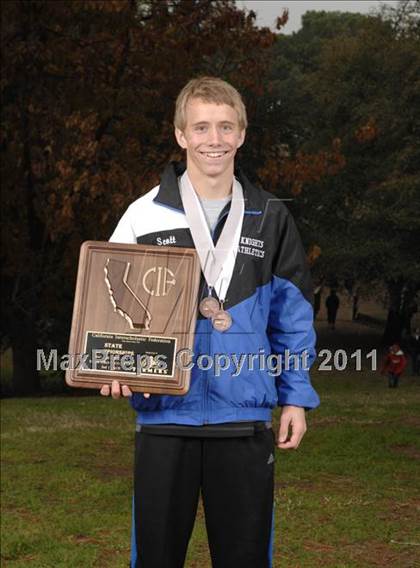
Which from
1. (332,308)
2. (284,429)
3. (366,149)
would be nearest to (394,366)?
(366,149)

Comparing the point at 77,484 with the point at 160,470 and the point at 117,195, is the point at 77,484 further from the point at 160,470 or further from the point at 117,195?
the point at 117,195

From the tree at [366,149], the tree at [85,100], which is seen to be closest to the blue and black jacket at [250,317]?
the tree at [85,100]

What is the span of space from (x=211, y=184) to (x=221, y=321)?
0.67 meters

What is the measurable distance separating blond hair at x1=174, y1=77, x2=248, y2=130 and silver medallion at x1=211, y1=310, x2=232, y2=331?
3.00 ft

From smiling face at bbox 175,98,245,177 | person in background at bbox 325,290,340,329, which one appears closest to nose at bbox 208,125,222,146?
smiling face at bbox 175,98,245,177

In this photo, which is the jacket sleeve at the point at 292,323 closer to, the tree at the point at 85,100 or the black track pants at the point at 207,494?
the black track pants at the point at 207,494

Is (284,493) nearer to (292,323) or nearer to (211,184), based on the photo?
(292,323)

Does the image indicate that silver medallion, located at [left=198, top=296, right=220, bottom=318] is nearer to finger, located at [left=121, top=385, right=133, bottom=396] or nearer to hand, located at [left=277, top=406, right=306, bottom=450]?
finger, located at [left=121, top=385, right=133, bottom=396]

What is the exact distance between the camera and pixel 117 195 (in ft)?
64.1

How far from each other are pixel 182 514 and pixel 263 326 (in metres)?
0.94

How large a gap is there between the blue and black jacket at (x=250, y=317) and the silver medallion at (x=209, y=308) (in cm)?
4

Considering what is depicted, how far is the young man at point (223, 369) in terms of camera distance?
4.42 m

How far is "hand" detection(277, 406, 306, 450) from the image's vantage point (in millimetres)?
4520

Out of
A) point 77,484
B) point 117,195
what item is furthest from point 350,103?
point 77,484
